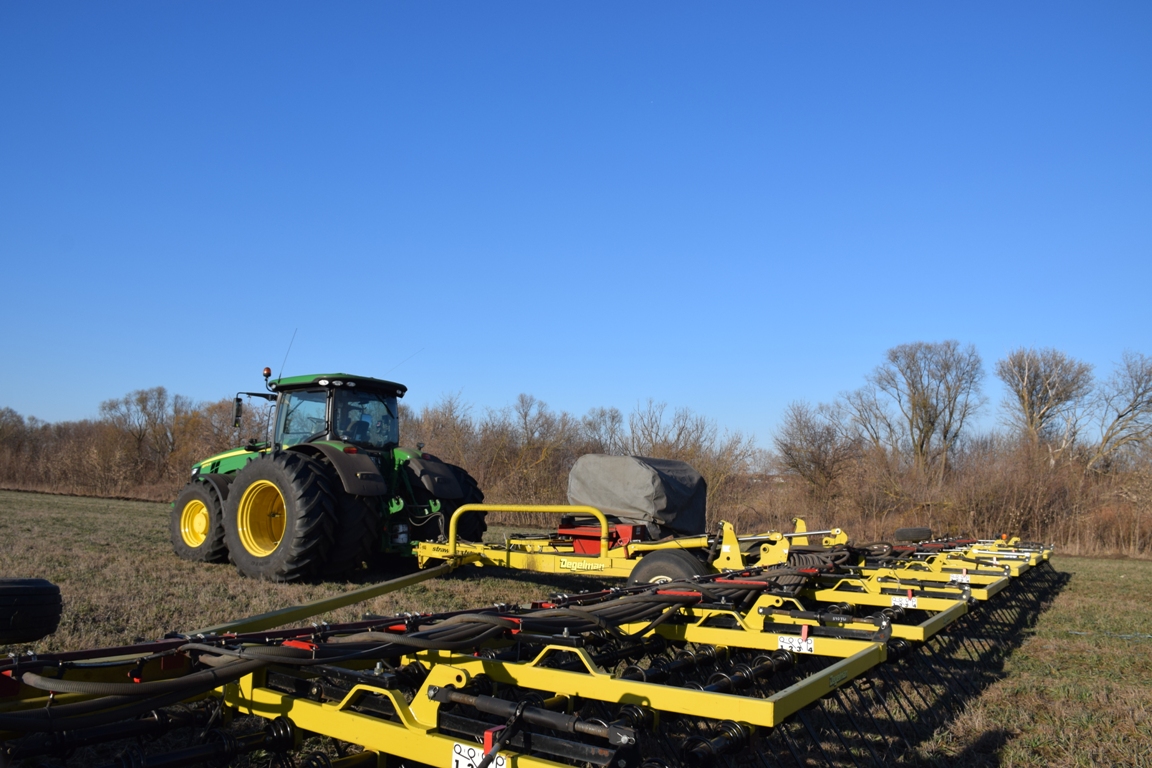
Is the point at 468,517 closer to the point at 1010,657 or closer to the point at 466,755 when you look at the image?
the point at 1010,657

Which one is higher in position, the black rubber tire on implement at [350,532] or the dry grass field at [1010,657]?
the black rubber tire on implement at [350,532]

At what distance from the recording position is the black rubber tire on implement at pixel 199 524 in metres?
8.50

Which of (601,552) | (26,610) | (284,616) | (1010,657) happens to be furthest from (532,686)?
(1010,657)

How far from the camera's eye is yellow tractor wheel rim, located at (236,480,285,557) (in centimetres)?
773

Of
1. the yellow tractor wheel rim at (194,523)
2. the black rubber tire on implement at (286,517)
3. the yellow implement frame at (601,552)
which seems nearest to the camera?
the yellow implement frame at (601,552)

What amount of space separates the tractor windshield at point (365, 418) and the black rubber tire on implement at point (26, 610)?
591 centimetres

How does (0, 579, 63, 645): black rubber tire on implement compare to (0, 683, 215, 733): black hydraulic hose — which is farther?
(0, 579, 63, 645): black rubber tire on implement

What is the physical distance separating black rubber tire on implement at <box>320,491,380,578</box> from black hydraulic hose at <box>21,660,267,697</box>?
16.7ft

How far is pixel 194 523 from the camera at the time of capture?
9203 millimetres

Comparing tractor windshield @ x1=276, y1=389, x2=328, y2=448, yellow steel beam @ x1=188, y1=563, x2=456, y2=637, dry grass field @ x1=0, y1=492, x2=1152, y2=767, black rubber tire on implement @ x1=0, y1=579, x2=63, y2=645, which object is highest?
tractor windshield @ x1=276, y1=389, x2=328, y2=448

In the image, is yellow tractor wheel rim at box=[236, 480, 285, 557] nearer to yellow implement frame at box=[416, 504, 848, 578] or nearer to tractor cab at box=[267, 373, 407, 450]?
tractor cab at box=[267, 373, 407, 450]

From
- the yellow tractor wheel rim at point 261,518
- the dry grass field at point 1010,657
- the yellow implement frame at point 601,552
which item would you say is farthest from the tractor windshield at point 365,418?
the yellow implement frame at point 601,552

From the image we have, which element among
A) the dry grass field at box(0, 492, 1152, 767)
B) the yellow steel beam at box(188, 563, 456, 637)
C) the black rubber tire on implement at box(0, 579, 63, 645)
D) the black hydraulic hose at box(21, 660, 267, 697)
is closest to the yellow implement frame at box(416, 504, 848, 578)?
the dry grass field at box(0, 492, 1152, 767)

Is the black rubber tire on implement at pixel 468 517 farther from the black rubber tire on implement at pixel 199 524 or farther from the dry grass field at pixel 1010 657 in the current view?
the black rubber tire on implement at pixel 199 524
